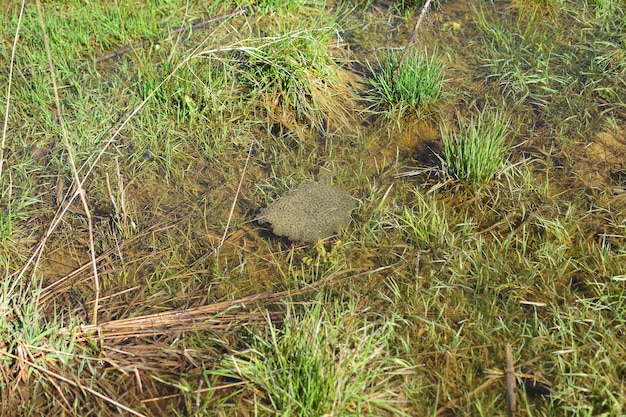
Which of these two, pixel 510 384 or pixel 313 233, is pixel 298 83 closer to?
pixel 313 233

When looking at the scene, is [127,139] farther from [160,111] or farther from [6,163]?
Answer: [6,163]

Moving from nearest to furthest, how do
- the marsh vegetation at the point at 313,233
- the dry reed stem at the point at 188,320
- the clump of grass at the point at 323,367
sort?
the clump of grass at the point at 323,367, the marsh vegetation at the point at 313,233, the dry reed stem at the point at 188,320

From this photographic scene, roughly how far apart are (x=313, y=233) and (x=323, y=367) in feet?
2.52

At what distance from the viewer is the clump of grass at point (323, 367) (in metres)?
2.03

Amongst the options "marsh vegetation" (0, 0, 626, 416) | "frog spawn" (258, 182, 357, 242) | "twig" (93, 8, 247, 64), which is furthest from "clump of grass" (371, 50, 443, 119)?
"twig" (93, 8, 247, 64)

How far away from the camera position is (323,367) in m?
2.06

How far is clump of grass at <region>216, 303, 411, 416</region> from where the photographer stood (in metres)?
2.03

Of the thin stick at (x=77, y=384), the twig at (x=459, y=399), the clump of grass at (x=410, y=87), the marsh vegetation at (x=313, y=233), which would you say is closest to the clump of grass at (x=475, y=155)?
the marsh vegetation at (x=313, y=233)

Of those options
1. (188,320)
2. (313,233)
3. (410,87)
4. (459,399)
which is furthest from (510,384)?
(410,87)

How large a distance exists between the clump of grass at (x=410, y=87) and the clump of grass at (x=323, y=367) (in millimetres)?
1321

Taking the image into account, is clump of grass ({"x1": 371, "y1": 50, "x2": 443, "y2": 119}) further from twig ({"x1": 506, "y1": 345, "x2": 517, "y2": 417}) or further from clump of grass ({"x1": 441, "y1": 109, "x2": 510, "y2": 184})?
twig ({"x1": 506, "y1": 345, "x2": 517, "y2": 417})

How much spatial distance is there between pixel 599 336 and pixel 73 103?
2625 millimetres

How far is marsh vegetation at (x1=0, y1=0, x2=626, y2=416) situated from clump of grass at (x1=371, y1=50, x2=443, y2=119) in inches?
0.6

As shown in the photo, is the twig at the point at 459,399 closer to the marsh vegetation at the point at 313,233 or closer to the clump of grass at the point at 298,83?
the marsh vegetation at the point at 313,233
